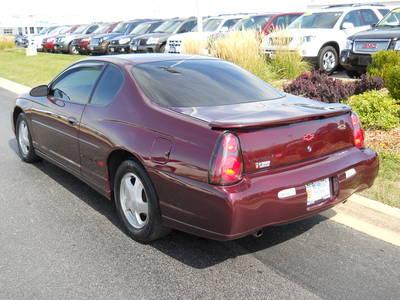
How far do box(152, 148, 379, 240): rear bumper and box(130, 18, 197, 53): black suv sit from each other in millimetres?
16519

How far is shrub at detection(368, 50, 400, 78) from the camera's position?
8992 millimetres

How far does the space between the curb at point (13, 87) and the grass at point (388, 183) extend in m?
11.0

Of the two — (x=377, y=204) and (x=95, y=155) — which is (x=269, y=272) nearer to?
(x=377, y=204)

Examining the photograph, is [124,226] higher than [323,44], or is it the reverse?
[323,44]

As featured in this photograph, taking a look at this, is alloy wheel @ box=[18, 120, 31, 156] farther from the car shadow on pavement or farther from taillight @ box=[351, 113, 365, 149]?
taillight @ box=[351, 113, 365, 149]

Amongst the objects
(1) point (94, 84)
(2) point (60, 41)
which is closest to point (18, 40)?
(2) point (60, 41)

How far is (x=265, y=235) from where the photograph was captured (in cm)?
430

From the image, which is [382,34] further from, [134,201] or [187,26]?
[187,26]

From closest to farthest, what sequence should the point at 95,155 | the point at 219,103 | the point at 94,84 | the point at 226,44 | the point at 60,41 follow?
the point at 219,103 < the point at 95,155 < the point at 94,84 < the point at 226,44 < the point at 60,41

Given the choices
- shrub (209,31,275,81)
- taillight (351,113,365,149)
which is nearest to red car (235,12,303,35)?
shrub (209,31,275,81)

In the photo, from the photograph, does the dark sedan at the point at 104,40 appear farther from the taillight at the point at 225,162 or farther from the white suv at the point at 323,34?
the taillight at the point at 225,162

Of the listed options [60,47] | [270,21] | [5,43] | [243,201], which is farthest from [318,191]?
[5,43]

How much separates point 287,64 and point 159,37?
9.31 metres

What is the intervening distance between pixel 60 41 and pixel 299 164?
95.0ft
